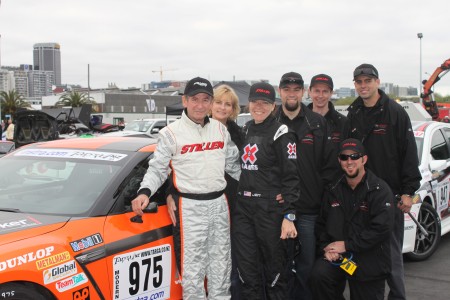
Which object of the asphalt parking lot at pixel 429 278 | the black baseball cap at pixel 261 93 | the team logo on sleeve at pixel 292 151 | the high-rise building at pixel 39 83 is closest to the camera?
the team logo on sleeve at pixel 292 151

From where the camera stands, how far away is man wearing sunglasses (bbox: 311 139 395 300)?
11.8ft

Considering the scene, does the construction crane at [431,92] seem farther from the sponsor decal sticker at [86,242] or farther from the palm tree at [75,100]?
the palm tree at [75,100]

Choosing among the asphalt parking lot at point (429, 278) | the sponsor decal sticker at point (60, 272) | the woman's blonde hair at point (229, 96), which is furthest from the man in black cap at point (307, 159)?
the sponsor decal sticker at point (60, 272)

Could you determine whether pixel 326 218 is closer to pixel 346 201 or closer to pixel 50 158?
pixel 346 201

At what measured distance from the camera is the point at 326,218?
3.81 m

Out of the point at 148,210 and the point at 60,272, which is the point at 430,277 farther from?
the point at 60,272

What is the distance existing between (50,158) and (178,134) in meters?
1.02

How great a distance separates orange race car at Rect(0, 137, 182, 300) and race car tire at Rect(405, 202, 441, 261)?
340 centimetres

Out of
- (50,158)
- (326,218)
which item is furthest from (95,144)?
(326,218)

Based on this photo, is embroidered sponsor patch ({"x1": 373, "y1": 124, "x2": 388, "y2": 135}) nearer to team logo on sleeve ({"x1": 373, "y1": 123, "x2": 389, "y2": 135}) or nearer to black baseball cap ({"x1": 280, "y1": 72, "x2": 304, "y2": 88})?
team logo on sleeve ({"x1": 373, "y1": 123, "x2": 389, "y2": 135})

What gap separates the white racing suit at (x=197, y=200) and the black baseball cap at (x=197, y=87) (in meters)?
0.18

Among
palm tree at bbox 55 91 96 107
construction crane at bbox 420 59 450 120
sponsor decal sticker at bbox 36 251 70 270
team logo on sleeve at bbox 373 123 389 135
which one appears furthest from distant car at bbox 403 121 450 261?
palm tree at bbox 55 91 96 107

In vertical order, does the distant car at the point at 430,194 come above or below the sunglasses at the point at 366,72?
below

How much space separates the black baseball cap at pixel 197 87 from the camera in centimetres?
343
